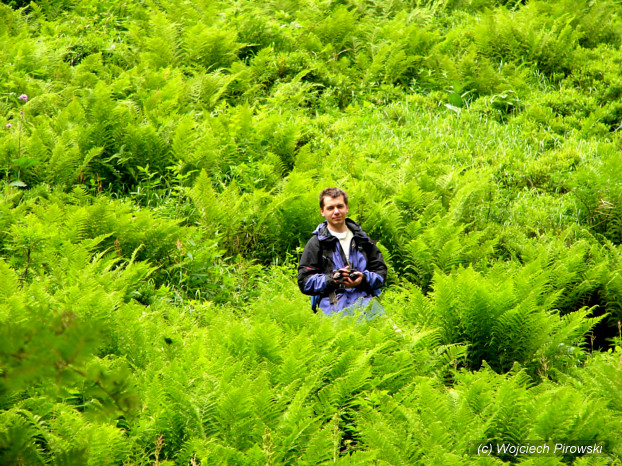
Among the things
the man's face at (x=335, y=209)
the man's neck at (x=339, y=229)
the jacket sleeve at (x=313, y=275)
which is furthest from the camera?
the man's neck at (x=339, y=229)

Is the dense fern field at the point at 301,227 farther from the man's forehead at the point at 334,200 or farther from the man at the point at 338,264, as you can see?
the man's forehead at the point at 334,200

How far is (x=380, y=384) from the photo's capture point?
13.9 ft

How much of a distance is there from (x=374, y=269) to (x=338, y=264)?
0.33m

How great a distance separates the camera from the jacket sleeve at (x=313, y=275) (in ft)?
16.2

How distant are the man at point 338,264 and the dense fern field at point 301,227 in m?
0.28

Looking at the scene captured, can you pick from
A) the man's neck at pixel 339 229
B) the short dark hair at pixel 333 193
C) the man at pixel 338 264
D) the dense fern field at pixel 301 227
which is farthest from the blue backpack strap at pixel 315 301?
the short dark hair at pixel 333 193

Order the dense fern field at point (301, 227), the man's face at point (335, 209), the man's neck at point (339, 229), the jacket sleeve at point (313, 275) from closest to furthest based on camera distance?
1. the dense fern field at point (301, 227)
2. the jacket sleeve at point (313, 275)
3. the man's face at point (335, 209)
4. the man's neck at point (339, 229)

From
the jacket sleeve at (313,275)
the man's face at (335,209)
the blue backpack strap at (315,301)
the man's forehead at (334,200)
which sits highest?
the man's forehead at (334,200)

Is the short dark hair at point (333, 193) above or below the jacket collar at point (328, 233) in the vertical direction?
above

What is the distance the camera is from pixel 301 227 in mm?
6742

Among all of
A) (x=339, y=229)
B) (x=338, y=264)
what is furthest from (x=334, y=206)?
(x=338, y=264)

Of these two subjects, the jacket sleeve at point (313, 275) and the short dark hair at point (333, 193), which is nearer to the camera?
the jacket sleeve at point (313, 275)

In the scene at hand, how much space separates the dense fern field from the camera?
3596 mm

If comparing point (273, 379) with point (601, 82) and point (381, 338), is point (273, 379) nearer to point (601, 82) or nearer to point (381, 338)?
point (381, 338)
